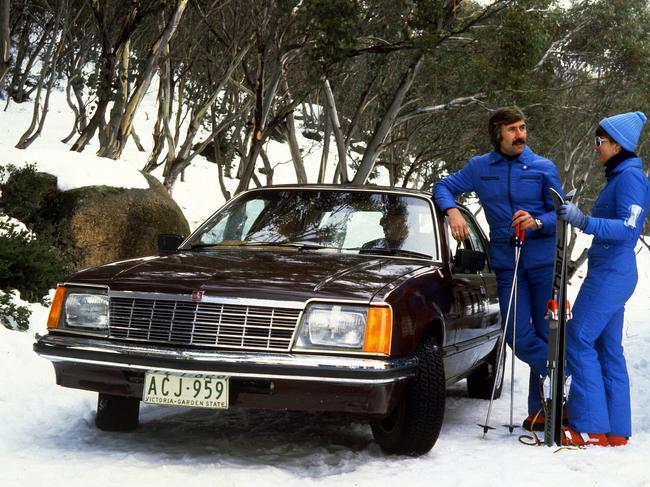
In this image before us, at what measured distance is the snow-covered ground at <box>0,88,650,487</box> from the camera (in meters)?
4.24

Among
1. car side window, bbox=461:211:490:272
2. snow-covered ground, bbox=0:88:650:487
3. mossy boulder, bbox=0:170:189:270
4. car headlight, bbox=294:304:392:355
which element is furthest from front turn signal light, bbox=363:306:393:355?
mossy boulder, bbox=0:170:189:270

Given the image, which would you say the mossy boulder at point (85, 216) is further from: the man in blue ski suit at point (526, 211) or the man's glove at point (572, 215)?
the man's glove at point (572, 215)

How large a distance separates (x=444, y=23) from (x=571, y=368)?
12220mm

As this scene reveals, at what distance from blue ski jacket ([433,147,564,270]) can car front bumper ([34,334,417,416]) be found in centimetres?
155

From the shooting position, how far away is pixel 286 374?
417 cm

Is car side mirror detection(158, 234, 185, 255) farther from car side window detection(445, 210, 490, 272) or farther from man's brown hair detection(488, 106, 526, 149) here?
man's brown hair detection(488, 106, 526, 149)

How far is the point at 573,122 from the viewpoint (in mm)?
28859

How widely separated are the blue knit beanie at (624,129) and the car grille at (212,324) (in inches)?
88.7

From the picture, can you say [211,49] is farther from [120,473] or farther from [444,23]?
[120,473]

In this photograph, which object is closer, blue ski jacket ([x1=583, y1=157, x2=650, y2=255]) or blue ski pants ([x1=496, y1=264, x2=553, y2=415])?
blue ski jacket ([x1=583, y1=157, x2=650, y2=255])

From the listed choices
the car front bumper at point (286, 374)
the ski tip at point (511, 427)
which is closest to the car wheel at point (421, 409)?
the car front bumper at point (286, 374)

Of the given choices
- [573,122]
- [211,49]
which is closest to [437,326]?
[211,49]

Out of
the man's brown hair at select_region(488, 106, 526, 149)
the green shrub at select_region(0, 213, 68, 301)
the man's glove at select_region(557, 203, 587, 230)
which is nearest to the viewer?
the man's glove at select_region(557, 203, 587, 230)

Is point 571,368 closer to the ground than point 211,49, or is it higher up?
closer to the ground
